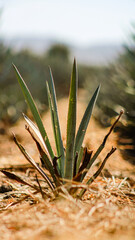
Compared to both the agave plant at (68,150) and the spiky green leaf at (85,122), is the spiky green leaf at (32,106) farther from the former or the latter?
the spiky green leaf at (85,122)

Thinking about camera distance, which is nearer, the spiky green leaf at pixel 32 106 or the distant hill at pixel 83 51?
the spiky green leaf at pixel 32 106

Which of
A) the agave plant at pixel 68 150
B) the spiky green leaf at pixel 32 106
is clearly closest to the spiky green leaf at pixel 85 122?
the agave plant at pixel 68 150

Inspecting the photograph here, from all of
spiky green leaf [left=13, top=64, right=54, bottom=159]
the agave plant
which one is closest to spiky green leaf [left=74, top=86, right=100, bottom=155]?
the agave plant

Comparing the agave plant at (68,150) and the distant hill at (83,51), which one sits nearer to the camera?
the agave plant at (68,150)

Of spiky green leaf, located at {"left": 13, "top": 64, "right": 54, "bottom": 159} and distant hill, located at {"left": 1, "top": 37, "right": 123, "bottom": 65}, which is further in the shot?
distant hill, located at {"left": 1, "top": 37, "right": 123, "bottom": 65}

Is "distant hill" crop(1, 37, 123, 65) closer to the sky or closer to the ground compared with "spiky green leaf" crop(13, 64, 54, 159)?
closer to the sky

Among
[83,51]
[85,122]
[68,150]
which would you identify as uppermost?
[83,51]

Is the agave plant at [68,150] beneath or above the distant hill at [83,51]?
beneath

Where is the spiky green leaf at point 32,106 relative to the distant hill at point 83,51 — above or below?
below

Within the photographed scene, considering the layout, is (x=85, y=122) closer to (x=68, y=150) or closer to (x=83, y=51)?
(x=68, y=150)

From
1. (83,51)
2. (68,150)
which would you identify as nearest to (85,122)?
(68,150)

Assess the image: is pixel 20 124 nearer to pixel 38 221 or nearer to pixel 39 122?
pixel 39 122

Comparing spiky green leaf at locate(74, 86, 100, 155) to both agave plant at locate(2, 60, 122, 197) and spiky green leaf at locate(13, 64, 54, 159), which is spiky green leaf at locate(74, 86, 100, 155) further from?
spiky green leaf at locate(13, 64, 54, 159)
